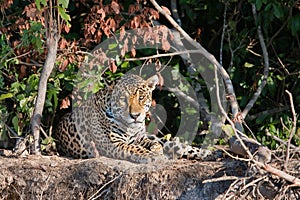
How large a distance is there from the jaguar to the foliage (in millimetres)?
202

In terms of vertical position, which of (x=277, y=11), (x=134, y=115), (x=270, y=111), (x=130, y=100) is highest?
(x=277, y=11)

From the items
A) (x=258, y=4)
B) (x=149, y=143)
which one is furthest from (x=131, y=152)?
(x=258, y=4)

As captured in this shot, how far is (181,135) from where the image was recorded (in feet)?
29.5

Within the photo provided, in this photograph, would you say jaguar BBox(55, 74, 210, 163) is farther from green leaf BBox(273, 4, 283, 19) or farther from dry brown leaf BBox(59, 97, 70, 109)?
green leaf BBox(273, 4, 283, 19)

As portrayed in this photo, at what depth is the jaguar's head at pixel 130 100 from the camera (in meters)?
7.56

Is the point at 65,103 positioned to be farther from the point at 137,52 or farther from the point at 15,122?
Result: the point at 137,52

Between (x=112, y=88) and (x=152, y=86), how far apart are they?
0.40 metres

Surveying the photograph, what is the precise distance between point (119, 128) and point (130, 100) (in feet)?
1.05

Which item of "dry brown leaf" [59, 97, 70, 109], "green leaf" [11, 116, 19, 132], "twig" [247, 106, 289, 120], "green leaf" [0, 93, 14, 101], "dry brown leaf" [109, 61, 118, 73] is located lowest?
"twig" [247, 106, 289, 120]

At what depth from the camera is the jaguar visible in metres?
7.52

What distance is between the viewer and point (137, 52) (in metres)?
8.80

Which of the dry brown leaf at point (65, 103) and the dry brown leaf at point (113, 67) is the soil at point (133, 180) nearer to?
Answer: the dry brown leaf at point (65, 103)

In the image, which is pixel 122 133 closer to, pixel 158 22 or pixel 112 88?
pixel 112 88

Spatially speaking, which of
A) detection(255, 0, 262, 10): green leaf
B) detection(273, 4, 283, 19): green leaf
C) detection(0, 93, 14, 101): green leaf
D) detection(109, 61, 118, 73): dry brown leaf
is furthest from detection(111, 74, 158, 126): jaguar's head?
detection(273, 4, 283, 19): green leaf
